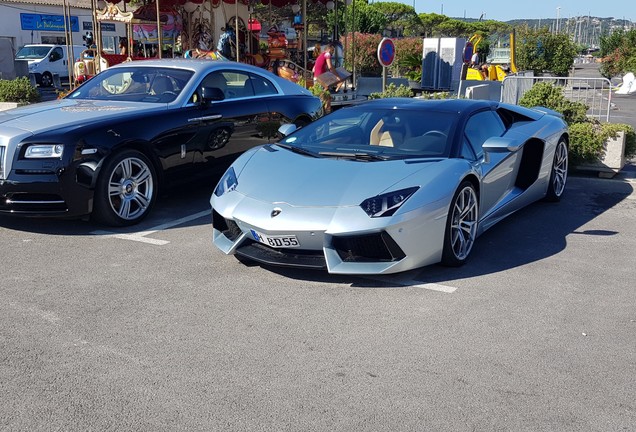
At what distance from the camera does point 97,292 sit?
4680 mm

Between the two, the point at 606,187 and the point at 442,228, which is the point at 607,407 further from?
the point at 606,187

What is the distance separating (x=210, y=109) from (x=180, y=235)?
5.78ft

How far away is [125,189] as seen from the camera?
635cm

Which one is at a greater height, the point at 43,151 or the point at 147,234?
the point at 43,151

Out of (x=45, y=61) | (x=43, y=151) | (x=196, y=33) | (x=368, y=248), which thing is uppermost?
(x=196, y=33)

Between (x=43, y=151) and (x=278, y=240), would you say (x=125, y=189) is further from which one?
(x=278, y=240)

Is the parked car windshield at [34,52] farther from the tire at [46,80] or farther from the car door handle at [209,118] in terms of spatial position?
the car door handle at [209,118]

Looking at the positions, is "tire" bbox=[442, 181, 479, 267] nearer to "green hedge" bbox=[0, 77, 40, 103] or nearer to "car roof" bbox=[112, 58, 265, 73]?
"car roof" bbox=[112, 58, 265, 73]

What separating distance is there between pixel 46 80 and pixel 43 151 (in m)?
25.2

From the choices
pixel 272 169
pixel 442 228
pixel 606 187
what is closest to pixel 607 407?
pixel 442 228

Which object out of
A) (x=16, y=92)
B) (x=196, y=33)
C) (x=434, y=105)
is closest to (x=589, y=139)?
(x=434, y=105)

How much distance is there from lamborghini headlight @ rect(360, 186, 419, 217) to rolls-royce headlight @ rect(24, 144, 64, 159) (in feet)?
9.36

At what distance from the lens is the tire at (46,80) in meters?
28.8

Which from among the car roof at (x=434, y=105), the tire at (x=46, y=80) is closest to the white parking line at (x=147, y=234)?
the car roof at (x=434, y=105)
